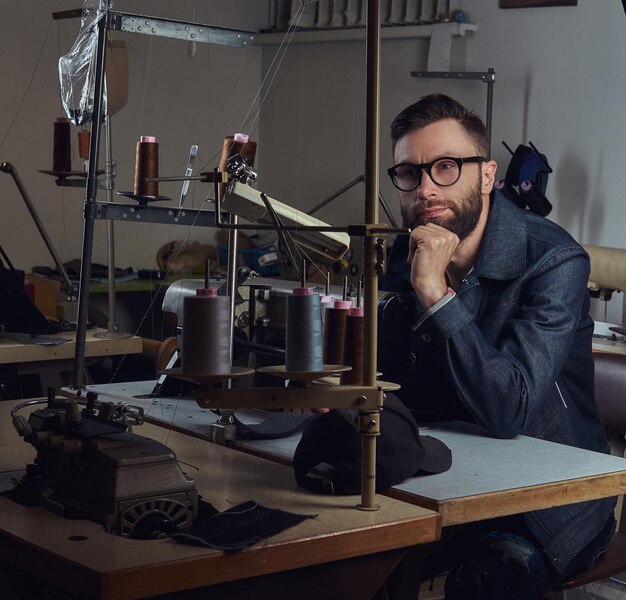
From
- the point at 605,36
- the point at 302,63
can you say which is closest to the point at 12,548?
the point at 605,36

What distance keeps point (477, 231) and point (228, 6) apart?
4.62m

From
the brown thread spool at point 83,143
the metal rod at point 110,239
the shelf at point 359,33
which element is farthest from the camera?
the shelf at point 359,33

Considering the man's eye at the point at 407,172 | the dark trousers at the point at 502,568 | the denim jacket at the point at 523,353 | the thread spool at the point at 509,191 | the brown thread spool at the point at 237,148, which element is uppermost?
the brown thread spool at the point at 237,148

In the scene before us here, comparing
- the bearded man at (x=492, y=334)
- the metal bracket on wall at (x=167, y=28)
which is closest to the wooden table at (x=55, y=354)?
the metal bracket on wall at (x=167, y=28)

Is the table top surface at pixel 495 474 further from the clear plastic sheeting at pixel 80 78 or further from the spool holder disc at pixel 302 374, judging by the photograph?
the clear plastic sheeting at pixel 80 78

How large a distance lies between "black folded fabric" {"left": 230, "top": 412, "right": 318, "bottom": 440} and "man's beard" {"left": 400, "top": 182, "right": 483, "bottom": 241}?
0.47m

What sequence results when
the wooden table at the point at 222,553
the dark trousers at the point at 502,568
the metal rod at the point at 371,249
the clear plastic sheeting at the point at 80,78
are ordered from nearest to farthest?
the wooden table at the point at 222,553 < the metal rod at the point at 371,249 < the dark trousers at the point at 502,568 < the clear plastic sheeting at the point at 80,78

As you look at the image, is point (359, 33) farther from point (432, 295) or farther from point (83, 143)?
point (432, 295)

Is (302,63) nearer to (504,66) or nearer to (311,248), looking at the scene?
(504,66)

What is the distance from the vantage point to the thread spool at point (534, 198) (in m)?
4.89

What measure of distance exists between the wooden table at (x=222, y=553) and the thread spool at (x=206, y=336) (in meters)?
0.21

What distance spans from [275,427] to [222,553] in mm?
763

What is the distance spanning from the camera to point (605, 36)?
5.00m

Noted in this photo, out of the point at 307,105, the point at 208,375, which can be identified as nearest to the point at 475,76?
the point at 307,105
